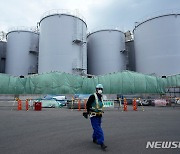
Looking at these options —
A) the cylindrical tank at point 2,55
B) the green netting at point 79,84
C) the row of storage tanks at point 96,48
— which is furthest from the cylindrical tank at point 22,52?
the green netting at point 79,84

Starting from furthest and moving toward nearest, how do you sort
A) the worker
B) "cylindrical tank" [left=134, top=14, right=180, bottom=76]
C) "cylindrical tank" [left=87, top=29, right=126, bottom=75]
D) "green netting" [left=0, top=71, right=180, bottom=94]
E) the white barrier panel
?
"cylindrical tank" [left=87, top=29, right=126, bottom=75] < "cylindrical tank" [left=134, top=14, right=180, bottom=76] < "green netting" [left=0, top=71, right=180, bottom=94] < the white barrier panel < the worker

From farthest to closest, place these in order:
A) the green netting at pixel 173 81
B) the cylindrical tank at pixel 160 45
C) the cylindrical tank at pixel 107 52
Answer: the cylindrical tank at pixel 107 52 < the cylindrical tank at pixel 160 45 < the green netting at pixel 173 81

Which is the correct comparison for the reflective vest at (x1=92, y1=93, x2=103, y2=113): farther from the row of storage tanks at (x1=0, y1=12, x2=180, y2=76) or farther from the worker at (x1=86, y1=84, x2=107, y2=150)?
the row of storage tanks at (x1=0, y1=12, x2=180, y2=76)

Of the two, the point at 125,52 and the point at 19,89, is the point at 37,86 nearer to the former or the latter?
the point at 19,89

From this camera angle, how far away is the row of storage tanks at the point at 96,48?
33625 mm

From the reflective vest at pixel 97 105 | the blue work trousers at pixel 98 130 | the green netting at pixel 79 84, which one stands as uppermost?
the green netting at pixel 79 84

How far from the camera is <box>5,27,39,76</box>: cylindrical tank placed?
4047 cm

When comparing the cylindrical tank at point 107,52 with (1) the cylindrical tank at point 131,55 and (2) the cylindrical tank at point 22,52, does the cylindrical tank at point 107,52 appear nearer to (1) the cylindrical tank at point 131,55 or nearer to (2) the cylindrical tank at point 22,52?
(1) the cylindrical tank at point 131,55

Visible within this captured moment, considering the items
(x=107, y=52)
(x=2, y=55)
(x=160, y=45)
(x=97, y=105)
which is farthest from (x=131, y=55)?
(x=97, y=105)

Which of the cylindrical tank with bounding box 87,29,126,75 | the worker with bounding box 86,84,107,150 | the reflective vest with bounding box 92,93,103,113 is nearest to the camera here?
the worker with bounding box 86,84,107,150

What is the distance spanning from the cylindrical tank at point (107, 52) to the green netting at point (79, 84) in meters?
11.9

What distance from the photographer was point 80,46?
35.9m

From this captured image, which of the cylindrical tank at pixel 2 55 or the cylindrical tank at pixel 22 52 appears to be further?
the cylindrical tank at pixel 2 55

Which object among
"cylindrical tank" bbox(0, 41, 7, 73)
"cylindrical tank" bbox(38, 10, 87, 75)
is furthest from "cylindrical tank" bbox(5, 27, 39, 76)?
"cylindrical tank" bbox(38, 10, 87, 75)
